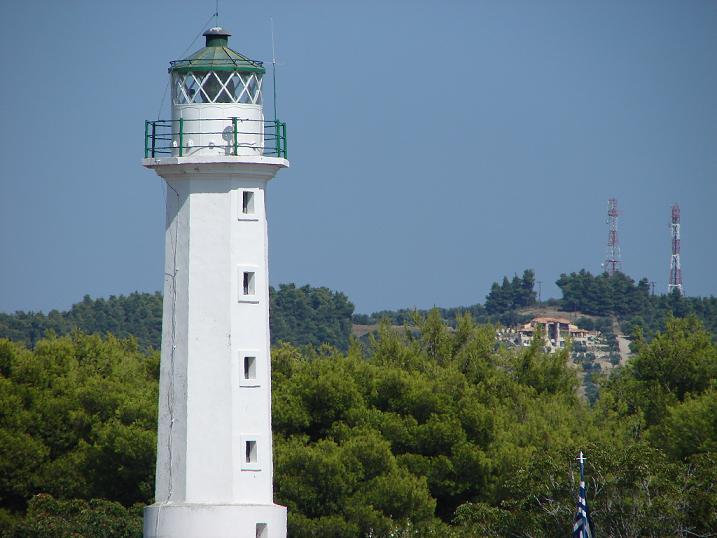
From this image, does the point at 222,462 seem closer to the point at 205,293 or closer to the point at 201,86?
the point at 205,293

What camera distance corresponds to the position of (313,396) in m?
48.3

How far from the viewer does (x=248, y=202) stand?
35156mm

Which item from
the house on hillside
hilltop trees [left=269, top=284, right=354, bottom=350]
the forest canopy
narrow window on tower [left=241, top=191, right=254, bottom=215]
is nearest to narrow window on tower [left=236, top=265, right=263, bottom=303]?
narrow window on tower [left=241, top=191, right=254, bottom=215]

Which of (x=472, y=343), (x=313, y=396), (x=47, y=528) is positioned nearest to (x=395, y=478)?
(x=313, y=396)

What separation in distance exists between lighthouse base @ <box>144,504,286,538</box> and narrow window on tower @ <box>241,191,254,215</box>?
5260 mm

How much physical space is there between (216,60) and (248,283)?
Result: 404cm

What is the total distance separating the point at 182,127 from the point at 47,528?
39.5ft

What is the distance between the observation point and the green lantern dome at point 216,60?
34.8 m

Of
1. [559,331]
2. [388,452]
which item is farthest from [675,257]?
[388,452]

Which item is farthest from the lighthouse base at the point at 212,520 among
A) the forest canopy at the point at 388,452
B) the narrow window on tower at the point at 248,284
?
the forest canopy at the point at 388,452

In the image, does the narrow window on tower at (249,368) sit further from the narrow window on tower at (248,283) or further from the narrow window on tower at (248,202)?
the narrow window on tower at (248,202)

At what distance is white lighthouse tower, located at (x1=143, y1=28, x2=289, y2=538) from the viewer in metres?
34.4

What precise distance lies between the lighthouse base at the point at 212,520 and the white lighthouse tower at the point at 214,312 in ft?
0.06

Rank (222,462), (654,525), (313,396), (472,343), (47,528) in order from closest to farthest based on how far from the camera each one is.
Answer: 1. (222,462)
2. (654,525)
3. (47,528)
4. (313,396)
5. (472,343)
